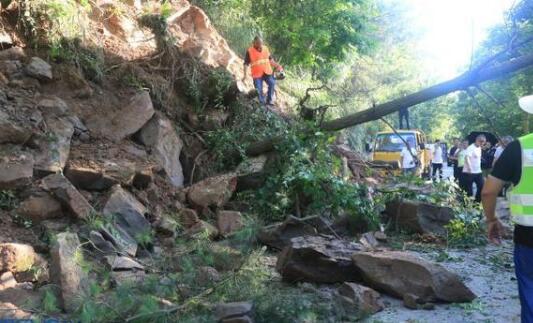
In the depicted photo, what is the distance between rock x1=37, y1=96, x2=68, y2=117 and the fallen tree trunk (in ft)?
10.4

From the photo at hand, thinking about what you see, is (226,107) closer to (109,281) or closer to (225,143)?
(225,143)

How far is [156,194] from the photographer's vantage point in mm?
8156

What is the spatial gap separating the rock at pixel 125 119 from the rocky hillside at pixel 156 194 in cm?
2

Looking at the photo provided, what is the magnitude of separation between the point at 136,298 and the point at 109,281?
3.30ft

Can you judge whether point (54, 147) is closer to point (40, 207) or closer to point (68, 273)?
point (40, 207)

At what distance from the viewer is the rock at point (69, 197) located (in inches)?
264

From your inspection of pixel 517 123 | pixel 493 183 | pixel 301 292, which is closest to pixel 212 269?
pixel 301 292

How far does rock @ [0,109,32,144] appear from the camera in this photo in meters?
6.95

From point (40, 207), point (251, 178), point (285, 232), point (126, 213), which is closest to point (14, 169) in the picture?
point (40, 207)

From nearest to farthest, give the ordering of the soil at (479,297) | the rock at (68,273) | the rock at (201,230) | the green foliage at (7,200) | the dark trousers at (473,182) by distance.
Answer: the rock at (68,273), the soil at (479,297), the green foliage at (7,200), the rock at (201,230), the dark trousers at (473,182)

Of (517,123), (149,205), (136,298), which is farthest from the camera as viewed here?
(517,123)

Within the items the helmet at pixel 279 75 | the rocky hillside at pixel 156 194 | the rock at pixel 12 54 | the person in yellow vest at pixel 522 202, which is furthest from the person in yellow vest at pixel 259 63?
the person in yellow vest at pixel 522 202

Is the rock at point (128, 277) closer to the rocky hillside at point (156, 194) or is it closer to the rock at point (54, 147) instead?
the rocky hillside at point (156, 194)

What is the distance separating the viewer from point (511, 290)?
5785 mm
